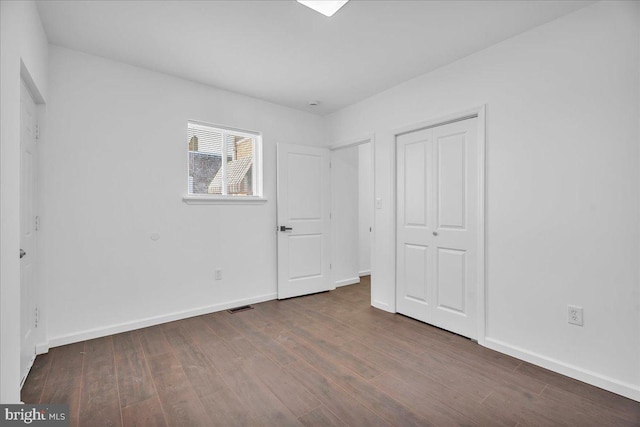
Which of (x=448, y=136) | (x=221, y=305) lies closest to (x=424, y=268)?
(x=448, y=136)

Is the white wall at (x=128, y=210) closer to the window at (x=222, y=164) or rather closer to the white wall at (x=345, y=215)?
the window at (x=222, y=164)

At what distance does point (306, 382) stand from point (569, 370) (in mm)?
1872

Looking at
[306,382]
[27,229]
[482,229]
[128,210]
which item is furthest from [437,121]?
[27,229]

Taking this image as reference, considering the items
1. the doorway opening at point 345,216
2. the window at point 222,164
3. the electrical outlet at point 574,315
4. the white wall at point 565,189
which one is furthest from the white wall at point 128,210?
the electrical outlet at point 574,315

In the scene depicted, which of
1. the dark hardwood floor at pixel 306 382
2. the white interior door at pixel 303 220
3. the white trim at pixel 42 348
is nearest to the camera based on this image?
the dark hardwood floor at pixel 306 382

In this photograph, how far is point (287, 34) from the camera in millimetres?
2480

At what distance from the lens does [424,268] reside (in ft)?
10.6

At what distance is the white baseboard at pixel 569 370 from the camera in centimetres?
195

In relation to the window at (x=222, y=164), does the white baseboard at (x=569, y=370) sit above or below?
below

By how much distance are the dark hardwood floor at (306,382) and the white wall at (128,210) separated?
390 millimetres

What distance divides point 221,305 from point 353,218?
2397 millimetres

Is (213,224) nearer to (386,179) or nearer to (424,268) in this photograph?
(386,179)

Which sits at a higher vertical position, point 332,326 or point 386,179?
point 386,179

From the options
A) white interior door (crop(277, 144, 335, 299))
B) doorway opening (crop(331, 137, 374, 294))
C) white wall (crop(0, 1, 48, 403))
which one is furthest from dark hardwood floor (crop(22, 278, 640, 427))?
doorway opening (crop(331, 137, 374, 294))
